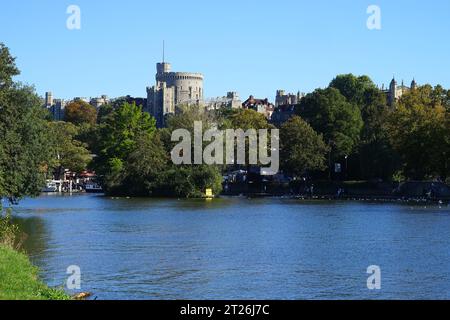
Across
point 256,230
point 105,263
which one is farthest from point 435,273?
point 256,230

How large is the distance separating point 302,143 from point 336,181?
7.85 m

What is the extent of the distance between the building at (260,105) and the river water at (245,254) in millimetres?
116371

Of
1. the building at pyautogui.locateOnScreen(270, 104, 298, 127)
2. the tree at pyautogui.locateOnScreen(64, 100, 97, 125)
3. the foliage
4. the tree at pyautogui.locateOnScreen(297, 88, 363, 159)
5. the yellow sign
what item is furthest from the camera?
the tree at pyautogui.locateOnScreen(64, 100, 97, 125)

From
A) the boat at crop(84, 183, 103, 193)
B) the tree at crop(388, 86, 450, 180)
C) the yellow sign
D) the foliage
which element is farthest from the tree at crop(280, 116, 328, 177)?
the foliage

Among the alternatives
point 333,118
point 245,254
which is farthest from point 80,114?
point 245,254

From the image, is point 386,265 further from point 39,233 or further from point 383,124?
point 383,124

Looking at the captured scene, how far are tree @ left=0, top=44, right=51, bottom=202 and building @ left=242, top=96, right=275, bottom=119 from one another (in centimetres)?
12123

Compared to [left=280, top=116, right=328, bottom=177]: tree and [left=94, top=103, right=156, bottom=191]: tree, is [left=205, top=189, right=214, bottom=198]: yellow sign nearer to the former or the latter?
[left=94, top=103, right=156, bottom=191]: tree

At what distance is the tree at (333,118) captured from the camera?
99.5 meters

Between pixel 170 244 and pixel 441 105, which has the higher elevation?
pixel 441 105

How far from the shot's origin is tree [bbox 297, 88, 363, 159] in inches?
3917

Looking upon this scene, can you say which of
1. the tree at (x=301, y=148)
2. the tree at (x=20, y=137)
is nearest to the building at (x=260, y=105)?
the tree at (x=301, y=148)

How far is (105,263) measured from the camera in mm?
28719

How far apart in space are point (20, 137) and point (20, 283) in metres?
28.6
